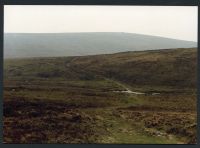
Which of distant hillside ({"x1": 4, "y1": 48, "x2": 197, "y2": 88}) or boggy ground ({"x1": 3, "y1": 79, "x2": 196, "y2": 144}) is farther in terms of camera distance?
distant hillside ({"x1": 4, "y1": 48, "x2": 197, "y2": 88})

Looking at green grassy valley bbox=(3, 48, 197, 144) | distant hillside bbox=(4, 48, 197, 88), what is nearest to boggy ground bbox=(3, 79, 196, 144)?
green grassy valley bbox=(3, 48, 197, 144)

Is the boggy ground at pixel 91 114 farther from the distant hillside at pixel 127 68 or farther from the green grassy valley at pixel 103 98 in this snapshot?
the distant hillside at pixel 127 68

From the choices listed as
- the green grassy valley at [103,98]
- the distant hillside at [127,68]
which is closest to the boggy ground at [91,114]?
the green grassy valley at [103,98]

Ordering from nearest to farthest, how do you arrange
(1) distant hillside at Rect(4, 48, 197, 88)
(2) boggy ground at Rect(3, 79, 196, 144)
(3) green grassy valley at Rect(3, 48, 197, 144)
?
(2) boggy ground at Rect(3, 79, 196, 144)
(3) green grassy valley at Rect(3, 48, 197, 144)
(1) distant hillside at Rect(4, 48, 197, 88)

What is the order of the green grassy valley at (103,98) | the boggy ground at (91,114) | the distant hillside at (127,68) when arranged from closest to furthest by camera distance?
the boggy ground at (91,114) → the green grassy valley at (103,98) → the distant hillside at (127,68)

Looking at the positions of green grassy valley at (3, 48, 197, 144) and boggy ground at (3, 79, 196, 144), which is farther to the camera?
green grassy valley at (3, 48, 197, 144)

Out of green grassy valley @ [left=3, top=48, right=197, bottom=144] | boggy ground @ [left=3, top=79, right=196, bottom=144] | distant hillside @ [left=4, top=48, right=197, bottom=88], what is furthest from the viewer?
distant hillside @ [left=4, top=48, right=197, bottom=88]

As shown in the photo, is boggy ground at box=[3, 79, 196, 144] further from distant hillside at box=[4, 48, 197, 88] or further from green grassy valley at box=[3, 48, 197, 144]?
distant hillside at box=[4, 48, 197, 88]
